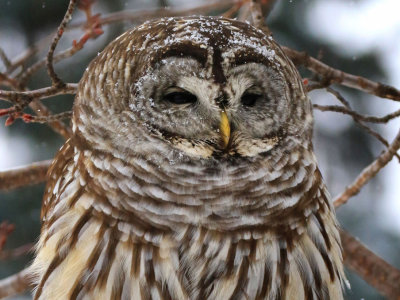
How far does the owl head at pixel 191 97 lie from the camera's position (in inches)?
115

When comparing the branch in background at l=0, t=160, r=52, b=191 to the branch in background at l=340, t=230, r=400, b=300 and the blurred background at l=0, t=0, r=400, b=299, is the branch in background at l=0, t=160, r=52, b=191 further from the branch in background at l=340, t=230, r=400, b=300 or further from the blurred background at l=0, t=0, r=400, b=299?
the blurred background at l=0, t=0, r=400, b=299

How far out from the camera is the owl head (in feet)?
9.59

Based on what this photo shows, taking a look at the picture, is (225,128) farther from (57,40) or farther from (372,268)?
(372,268)

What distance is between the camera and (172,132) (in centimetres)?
301

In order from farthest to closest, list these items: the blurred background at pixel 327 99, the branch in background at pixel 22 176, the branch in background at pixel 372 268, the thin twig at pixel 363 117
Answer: the blurred background at pixel 327 99 < the branch in background at pixel 22 176 < the branch in background at pixel 372 268 < the thin twig at pixel 363 117

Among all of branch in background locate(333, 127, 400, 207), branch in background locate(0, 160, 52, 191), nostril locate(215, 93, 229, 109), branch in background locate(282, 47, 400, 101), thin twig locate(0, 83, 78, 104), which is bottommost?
branch in background locate(0, 160, 52, 191)

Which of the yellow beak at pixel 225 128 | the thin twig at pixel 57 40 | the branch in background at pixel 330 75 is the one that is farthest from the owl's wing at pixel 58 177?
the branch in background at pixel 330 75

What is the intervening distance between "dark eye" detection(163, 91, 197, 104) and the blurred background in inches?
170

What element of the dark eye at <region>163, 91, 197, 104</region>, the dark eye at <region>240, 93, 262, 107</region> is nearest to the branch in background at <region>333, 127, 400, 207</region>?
the dark eye at <region>240, 93, 262, 107</region>

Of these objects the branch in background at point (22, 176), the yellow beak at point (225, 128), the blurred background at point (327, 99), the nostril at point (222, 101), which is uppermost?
the nostril at point (222, 101)

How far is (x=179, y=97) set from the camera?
297cm

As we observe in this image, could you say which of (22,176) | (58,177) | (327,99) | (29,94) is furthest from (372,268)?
(327,99)

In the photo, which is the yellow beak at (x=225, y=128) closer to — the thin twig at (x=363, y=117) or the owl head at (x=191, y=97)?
the owl head at (x=191, y=97)

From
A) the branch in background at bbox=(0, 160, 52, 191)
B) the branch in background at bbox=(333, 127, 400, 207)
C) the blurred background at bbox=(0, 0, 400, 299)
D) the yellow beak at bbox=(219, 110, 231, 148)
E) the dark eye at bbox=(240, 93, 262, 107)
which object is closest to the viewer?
the yellow beak at bbox=(219, 110, 231, 148)
